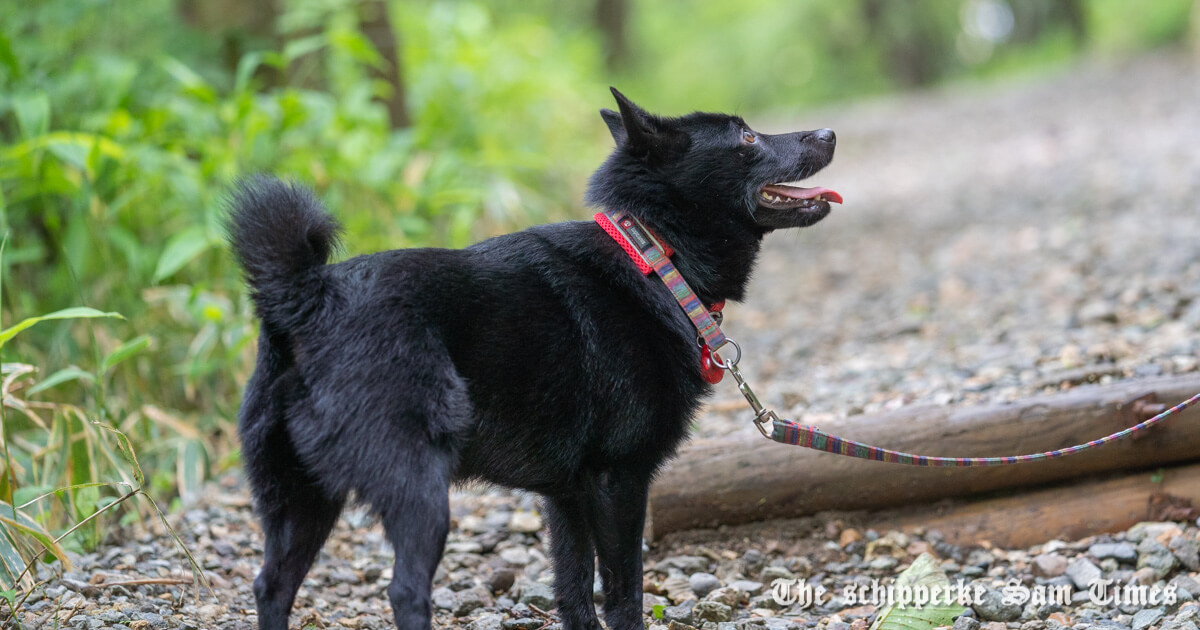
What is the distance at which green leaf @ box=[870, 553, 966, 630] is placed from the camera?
8.39 feet

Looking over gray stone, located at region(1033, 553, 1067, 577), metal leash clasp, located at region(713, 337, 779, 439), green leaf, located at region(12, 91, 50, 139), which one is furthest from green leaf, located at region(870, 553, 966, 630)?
green leaf, located at region(12, 91, 50, 139)

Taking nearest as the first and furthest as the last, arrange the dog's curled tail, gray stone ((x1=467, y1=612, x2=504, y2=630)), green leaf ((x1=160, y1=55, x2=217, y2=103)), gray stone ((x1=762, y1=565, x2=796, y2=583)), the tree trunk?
1. the dog's curled tail
2. gray stone ((x1=467, y1=612, x2=504, y2=630))
3. gray stone ((x1=762, y1=565, x2=796, y2=583))
4. green leaf ((x1=160, y1=55, x2=217, y2=103))
5. the tree trunk

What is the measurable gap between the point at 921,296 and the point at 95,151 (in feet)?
14.6

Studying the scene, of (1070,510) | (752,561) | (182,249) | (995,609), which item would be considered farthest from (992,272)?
(182,249)

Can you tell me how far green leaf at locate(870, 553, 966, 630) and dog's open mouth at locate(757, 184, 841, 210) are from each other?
1.03 meters

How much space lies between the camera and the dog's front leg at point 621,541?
2.43m

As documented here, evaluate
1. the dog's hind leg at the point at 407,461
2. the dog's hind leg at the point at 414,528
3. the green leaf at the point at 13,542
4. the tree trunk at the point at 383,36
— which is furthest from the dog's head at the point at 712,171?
the tree trunk at the point at 383,36

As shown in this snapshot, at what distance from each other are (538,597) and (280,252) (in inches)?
52.5

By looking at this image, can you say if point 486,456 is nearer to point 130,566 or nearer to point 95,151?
point 130,566

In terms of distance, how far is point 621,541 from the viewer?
8.09 feet

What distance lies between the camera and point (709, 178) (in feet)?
8.73

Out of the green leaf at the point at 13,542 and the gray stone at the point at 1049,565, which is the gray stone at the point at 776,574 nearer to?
the gray stone at the point at 1049,565

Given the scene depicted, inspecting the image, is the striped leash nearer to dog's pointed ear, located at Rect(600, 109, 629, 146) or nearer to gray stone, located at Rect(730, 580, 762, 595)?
dog's pointed ear, located at Rect(600, 109, 629, 146)

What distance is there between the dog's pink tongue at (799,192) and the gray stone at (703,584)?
116 cm
